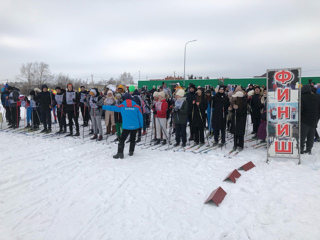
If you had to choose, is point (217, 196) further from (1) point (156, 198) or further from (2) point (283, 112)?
(2) point (283, 112)

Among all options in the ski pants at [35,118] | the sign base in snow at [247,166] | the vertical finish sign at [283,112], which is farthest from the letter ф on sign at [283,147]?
the ski pants at [35,118]

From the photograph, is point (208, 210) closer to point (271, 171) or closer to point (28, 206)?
point (271, 171)

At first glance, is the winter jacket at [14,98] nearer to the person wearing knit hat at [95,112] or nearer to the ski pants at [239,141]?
the person wearing knit hat at [95,112]

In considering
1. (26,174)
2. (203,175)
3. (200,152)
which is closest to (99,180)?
(26,174)

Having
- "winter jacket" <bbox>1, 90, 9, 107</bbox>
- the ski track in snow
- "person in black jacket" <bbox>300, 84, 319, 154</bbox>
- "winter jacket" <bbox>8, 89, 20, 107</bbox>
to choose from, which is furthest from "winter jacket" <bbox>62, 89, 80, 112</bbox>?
"person in black jacket" <bbox>300, 84, 319, 154</bbox>

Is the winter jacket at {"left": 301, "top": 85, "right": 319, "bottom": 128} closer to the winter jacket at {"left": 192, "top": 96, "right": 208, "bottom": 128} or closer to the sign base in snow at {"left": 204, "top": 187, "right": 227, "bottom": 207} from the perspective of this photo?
the winter jacket at {"left": 192, "top": 96, "right": 208, "bottom": 128}

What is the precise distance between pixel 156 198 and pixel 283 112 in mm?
4040

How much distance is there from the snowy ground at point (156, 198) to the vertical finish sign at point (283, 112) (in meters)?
A: 0.38

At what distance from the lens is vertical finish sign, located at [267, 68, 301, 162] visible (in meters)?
5.86

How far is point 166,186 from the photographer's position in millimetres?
4906

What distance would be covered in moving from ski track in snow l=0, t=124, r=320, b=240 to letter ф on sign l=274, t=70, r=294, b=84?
2.15 meters

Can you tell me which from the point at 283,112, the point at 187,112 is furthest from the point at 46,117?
the point at 283,112

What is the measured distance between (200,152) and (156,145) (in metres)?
1.96

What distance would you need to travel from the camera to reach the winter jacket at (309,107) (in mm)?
6449
